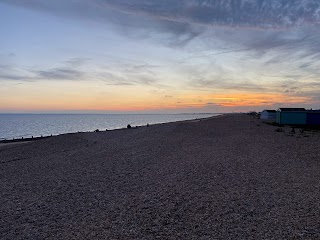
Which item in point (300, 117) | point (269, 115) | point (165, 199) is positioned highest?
point (300, 117)

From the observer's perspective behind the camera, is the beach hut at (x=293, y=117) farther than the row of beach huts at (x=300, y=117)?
Yes

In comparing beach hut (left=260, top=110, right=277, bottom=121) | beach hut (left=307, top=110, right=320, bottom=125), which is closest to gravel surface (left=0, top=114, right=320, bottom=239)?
beach hut (left=307, top=110, right=320, bottom=125)

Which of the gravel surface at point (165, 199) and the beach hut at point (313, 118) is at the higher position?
the beach hut at point (313, 118)

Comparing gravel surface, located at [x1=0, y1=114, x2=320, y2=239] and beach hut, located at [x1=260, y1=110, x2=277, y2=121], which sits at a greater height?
beach hut, located at [x1=260, y1=110, x2=277, y2=121]

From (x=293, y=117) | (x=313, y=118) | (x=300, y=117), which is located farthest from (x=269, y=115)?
(x=313, y=118)

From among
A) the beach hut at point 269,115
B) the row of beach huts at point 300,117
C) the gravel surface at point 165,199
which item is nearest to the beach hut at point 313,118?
the row of beach huts at point 300,117

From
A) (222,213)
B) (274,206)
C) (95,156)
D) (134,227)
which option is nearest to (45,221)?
(134,227)

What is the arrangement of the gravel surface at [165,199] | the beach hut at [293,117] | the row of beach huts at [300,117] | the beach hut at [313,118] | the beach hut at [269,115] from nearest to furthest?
the gravel surface at [165,199], the beach hut at [313,118], the row of beach huts at [300,117], the beach hut at [293,117], the beach hut at [269,115]

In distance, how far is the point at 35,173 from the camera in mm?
17969

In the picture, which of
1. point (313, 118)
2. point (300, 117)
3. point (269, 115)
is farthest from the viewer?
point (269, 115)

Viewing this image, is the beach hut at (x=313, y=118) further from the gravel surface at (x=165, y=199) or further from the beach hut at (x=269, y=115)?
the gravel surface at (x=165, y=199)

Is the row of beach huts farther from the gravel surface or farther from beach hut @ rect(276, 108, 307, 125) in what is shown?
the gravel surface

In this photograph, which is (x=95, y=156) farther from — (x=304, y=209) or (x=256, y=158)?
(x=304, y=209)

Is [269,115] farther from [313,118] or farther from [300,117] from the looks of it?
[313,118]
